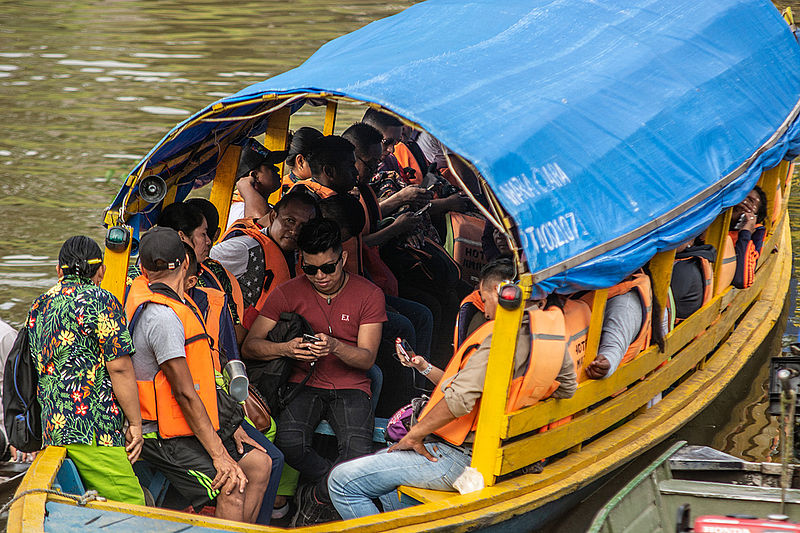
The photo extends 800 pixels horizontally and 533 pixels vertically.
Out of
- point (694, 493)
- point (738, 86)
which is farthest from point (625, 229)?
point (738, 86)

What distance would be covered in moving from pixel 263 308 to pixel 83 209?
7955 mm

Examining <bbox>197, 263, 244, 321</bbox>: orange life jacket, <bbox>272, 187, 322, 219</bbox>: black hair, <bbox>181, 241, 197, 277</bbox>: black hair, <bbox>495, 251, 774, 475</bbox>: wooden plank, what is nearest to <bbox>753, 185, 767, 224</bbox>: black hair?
<bbox>495, 251, 774, 475</bbox>: wooden plank

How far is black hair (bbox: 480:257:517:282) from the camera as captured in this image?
18.3 feet

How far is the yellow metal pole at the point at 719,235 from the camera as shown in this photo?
7777 millimetres

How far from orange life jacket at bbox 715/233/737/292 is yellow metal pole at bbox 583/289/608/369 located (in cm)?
216

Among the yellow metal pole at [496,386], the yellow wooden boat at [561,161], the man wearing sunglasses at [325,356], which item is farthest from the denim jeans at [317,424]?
the yellow metal pole at [496,386]

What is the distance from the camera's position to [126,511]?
5.00 meters

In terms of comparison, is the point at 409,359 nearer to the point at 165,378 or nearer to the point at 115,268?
the point at 165,378

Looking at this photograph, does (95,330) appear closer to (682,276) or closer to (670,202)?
(670,202)

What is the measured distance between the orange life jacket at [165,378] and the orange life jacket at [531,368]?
1.22m

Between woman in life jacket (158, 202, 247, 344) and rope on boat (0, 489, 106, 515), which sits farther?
woman in life jacket (158, 202, 247, 344)

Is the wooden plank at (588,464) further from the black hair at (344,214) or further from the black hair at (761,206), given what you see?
the black hair at (344,214)

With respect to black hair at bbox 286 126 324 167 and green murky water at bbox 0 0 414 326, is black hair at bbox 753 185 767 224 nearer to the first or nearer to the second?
black hair at bbox 286 126 324 167

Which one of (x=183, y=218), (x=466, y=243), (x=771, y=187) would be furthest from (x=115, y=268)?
(x=771, y=187)
